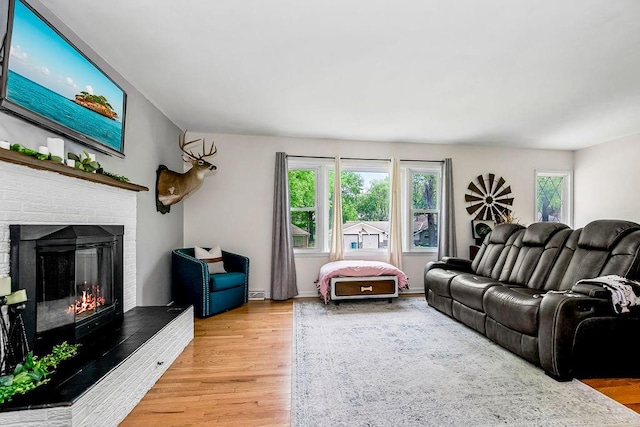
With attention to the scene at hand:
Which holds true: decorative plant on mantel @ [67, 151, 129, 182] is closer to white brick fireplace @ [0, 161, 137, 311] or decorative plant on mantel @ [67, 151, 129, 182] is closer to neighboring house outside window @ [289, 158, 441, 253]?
white brick fireplace @ [0, 161, 137, 311]

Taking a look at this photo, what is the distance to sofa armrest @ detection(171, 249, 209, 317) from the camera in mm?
3760

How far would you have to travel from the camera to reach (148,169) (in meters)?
3.57

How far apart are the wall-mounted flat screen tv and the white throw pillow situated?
1.95 m

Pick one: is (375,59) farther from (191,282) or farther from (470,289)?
(191,282)

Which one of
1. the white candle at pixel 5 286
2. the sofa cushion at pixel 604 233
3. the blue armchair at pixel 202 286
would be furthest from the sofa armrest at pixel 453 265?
the white candle at pixel 5 286

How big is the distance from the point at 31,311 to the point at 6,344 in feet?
0.70

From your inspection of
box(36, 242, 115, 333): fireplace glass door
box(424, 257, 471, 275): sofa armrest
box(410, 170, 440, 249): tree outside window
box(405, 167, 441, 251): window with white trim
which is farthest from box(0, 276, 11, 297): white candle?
box(410, 170, 440, 249): tree outside window

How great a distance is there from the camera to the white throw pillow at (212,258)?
423 centimetres

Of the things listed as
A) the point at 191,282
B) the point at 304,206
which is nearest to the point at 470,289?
the point at 304,206

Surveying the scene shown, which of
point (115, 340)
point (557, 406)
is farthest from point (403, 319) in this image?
point (115, 340)

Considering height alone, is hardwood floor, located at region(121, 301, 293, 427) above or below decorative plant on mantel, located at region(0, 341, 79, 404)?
below

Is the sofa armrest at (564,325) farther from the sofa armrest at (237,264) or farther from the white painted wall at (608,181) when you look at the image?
the white painted wall at (608,181)

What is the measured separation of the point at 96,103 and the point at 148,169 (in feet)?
4.13

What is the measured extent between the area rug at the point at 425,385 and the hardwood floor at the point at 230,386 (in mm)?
127
